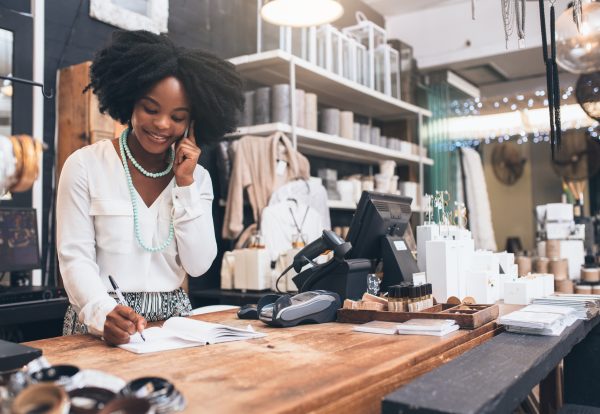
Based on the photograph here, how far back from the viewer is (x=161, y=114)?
1707 mm

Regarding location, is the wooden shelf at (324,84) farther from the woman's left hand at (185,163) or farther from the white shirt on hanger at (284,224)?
the woman's left hand at (185,163)

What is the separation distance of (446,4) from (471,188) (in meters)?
1.95

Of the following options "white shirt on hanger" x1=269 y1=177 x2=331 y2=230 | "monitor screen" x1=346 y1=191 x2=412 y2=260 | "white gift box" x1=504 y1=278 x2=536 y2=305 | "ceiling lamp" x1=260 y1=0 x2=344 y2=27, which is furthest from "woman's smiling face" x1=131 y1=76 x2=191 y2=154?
"white shirt on hanger" x1=269 y1=177 x2=331 y2=230

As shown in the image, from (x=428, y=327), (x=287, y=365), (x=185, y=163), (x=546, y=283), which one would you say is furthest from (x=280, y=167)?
(x=287, y=365)

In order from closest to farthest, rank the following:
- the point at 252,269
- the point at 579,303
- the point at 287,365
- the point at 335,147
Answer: the point at 287,365 → the point at 579,303 → the point at 252,269 → the point at 335,147

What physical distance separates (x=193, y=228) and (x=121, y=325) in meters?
0.47

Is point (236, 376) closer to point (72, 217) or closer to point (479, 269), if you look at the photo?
point (72, 217)

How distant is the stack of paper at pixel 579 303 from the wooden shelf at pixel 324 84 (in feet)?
7.49

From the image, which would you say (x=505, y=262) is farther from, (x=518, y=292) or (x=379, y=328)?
(x=379, y=328)

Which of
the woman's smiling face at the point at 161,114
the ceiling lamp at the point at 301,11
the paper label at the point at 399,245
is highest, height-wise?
the ceiling lamp at the point at 301,11

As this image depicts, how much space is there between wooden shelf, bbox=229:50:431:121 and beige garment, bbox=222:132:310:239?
0.51m

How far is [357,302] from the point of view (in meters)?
1.76

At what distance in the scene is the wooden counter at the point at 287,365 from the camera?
918 mm

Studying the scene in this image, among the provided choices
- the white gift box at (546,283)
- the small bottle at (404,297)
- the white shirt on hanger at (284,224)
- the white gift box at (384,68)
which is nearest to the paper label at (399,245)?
the small bottle at (404,297)
